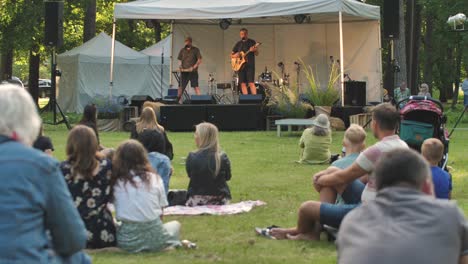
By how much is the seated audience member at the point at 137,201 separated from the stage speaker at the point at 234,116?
1323 cm

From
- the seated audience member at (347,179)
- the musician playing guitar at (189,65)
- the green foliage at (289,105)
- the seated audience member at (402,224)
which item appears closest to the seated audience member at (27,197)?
the seated audience member at (402,224)

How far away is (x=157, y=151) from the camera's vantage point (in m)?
8.89

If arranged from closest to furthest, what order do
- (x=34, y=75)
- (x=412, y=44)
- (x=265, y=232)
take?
(x=265, y=232) → (x=412, y=44) → (x=34, y=75)

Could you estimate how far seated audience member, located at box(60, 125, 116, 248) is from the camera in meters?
6.12

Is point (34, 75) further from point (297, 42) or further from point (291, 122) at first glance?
point (291, 122)

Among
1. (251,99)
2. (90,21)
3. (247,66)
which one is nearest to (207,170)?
(251,99)

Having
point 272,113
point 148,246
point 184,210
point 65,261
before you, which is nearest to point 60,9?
point 272,113

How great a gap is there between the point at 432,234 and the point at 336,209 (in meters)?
3.50

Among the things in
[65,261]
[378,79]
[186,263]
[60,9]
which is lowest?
[186,263]

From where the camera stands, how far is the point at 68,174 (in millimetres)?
6270

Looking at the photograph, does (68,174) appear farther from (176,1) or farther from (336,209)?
(176,1)

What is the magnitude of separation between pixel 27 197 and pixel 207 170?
5.23 metres

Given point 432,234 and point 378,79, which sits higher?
point 378,79

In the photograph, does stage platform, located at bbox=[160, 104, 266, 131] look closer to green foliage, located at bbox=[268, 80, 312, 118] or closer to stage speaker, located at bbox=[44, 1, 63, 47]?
green foliage, located at bbox=[268, 80, 312, 118]
